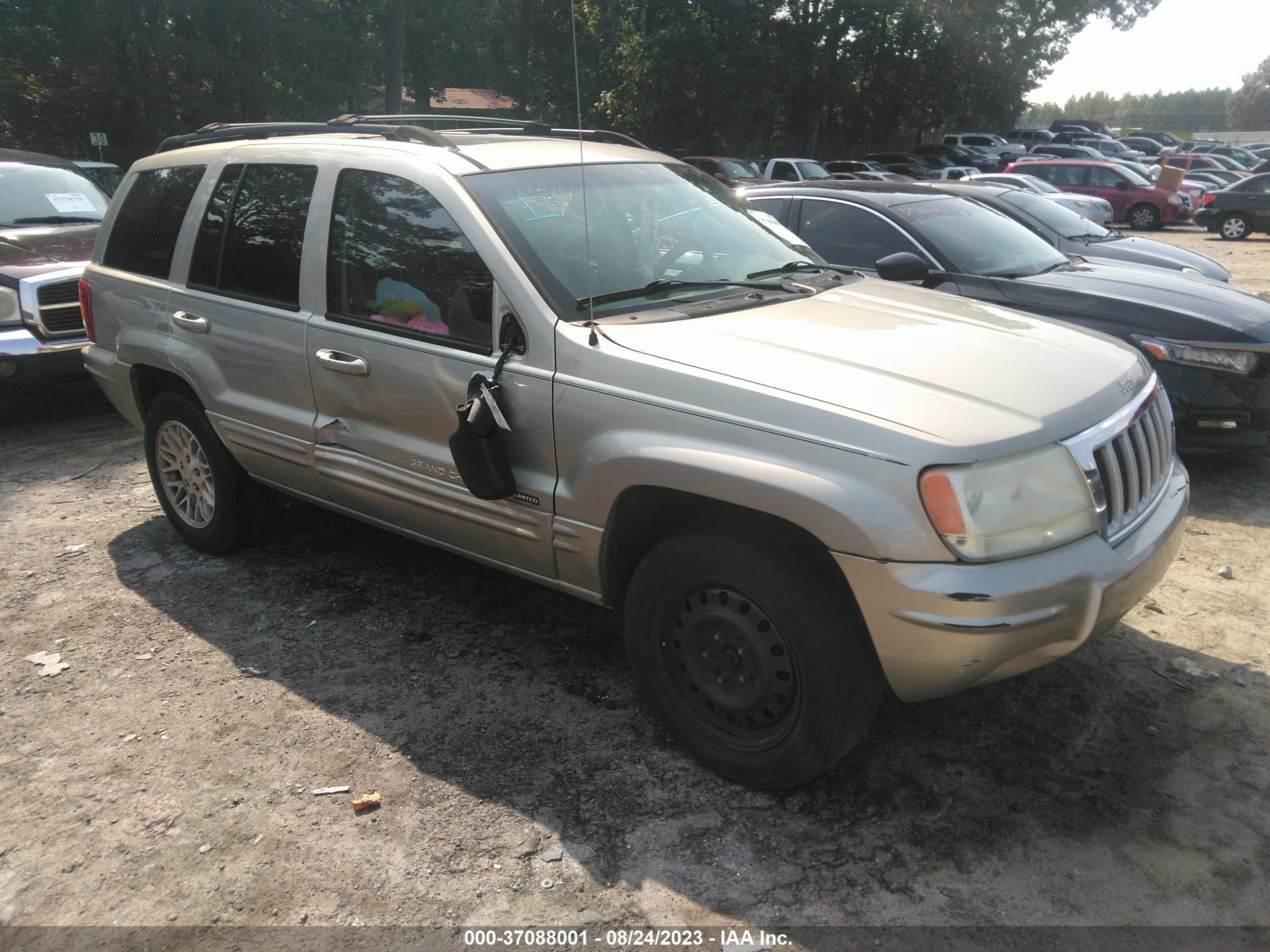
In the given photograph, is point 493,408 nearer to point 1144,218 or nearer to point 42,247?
point 42,247

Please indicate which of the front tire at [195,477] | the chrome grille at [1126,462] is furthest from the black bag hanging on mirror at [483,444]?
the front tire at [195,477]

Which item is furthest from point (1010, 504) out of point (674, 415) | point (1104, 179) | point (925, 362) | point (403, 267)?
point (1104, 179)

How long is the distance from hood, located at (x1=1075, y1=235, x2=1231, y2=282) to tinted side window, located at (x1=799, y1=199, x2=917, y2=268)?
9.03ft

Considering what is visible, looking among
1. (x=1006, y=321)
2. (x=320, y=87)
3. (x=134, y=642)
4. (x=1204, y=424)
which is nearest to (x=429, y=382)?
(x=134, y=642)

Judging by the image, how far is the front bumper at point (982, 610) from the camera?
2.53m

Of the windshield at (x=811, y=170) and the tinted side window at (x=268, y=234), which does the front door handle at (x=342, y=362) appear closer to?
the tinted side window at (x=268, y=234)

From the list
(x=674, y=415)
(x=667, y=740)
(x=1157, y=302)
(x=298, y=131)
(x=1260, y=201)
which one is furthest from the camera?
(x=1260, y=201)

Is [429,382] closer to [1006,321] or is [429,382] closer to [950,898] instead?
[1006,321]

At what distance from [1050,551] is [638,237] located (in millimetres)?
1884

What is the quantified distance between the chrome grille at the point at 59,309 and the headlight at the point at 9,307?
149 mm

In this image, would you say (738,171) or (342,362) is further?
(738,171)

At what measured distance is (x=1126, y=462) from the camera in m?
2.98

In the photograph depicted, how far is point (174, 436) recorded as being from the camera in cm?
494

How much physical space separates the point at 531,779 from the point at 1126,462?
2.08m
